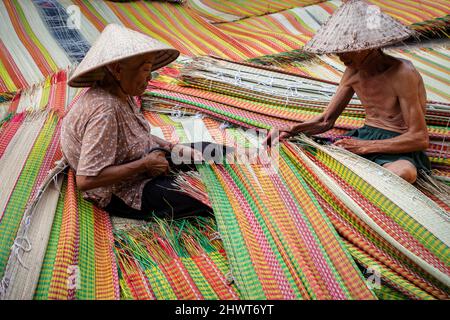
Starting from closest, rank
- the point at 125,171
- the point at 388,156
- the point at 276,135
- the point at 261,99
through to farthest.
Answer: the point at 125,171
the point at 388,156
the point at 276,135
the point at 261,99

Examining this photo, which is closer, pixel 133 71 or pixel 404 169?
pixel 133 71

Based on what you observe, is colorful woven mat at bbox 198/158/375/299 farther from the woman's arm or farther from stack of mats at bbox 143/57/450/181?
stack of mats at bbox 143/57/450/181

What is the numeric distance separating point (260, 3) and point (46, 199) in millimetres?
3978

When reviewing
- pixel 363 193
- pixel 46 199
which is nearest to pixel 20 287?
pixel 46 199

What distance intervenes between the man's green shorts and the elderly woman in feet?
2.65

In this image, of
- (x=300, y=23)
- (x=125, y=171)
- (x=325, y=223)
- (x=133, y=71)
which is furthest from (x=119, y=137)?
(x=300, y=23)

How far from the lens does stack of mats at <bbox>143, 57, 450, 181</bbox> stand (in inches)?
91.8

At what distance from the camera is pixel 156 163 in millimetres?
1927

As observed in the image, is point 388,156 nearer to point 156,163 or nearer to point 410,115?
point 410,115

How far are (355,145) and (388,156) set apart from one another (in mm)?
153

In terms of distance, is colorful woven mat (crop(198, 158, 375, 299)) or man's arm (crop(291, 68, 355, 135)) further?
man's arm (crop(291, 68, 355, 135))
